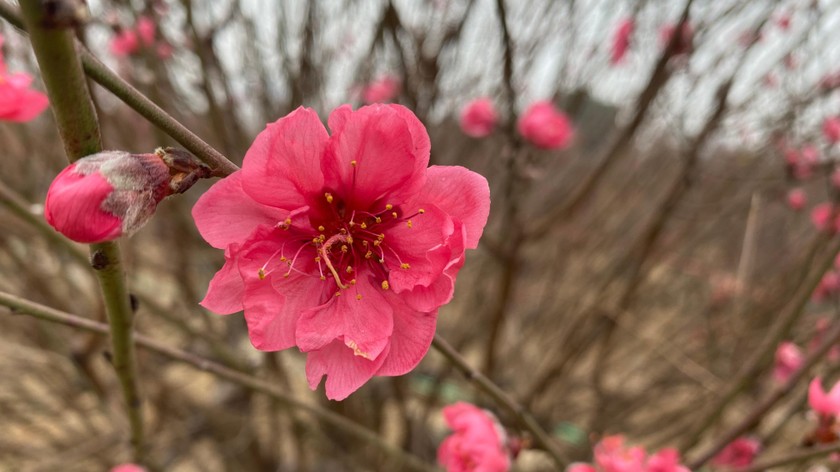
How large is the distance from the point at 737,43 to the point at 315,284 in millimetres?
2524

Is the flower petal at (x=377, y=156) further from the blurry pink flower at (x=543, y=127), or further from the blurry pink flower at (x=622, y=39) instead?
the blurry pink flower at (x=622, y=39)

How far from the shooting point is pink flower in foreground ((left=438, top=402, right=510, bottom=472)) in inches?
46.2

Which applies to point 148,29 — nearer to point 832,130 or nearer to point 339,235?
point 339,235

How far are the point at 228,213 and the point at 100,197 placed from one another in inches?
7.6

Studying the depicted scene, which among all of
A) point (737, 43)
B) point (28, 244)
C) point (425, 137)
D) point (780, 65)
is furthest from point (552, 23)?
point (28, 244)

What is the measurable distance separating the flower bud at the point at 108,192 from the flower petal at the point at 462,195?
30 cm

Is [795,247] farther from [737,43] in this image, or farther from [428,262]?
[428,262]

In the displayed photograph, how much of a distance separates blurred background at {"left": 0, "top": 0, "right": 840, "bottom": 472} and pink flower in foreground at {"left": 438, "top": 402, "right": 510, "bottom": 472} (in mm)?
771

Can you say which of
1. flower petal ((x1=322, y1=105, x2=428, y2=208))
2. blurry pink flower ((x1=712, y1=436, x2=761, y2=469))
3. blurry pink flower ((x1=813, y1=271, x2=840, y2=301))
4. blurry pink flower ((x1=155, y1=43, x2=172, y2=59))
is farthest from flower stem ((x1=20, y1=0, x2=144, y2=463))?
blurry pink flower ((x1=813, y1=271, x2=840, y2=301))

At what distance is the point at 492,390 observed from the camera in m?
0.96

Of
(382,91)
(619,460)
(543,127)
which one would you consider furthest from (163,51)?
(619,460)

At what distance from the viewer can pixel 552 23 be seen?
296 cm

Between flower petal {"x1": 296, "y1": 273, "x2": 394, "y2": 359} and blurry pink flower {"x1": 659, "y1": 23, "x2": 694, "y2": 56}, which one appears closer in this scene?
flower petal {"x1": 296, "y1": 273, "x2": 394, "y2": 359}

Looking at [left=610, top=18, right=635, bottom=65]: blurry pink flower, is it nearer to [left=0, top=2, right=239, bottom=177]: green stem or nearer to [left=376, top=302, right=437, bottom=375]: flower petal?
[left=376, top=302, right=437, bottom=375]: flower petal
